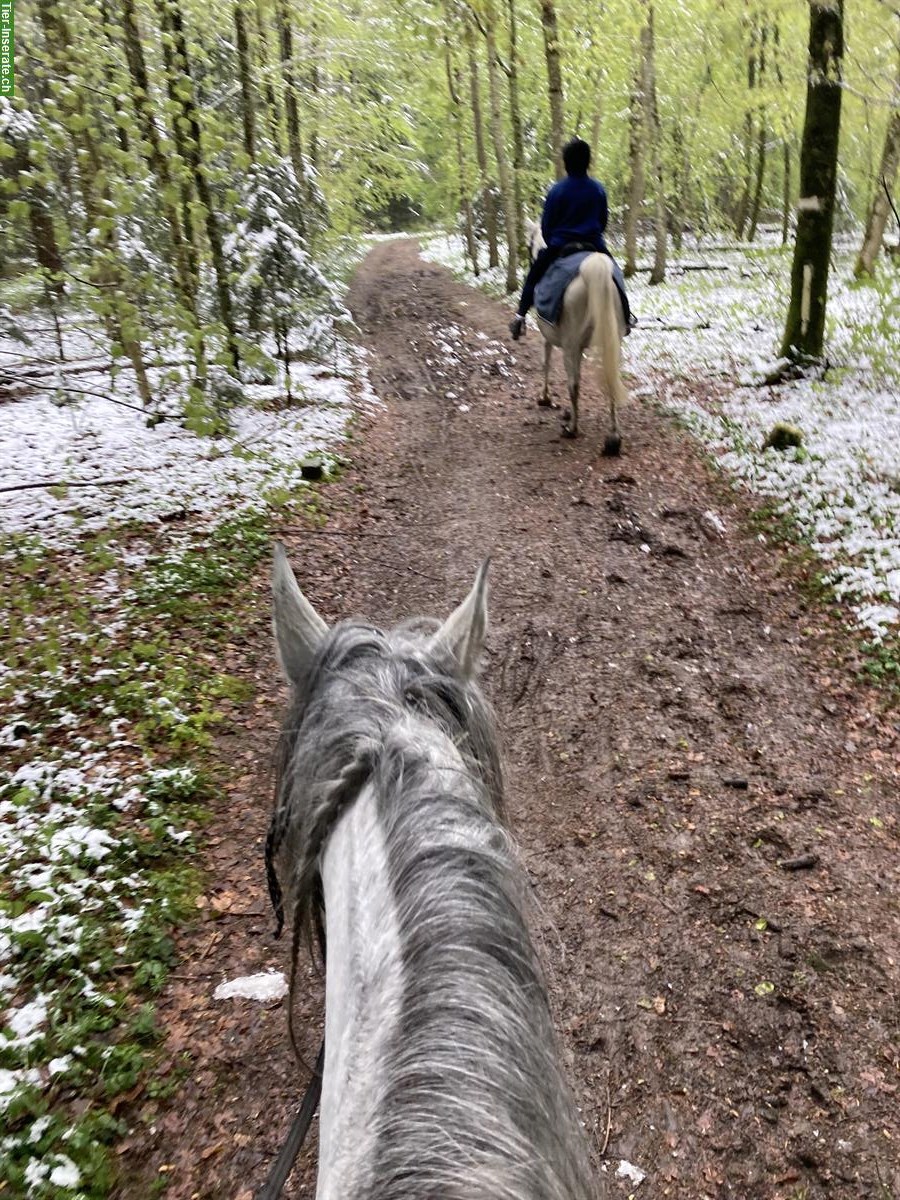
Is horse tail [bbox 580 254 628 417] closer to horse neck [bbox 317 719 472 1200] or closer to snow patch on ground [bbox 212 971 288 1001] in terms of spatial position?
snow patch on ground [bbox 212 971 288 1001]

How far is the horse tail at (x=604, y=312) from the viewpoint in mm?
7461

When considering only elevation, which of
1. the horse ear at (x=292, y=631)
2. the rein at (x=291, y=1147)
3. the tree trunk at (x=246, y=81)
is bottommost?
the rein at (x=291, y=1147)

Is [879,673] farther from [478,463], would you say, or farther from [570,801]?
[478,463]

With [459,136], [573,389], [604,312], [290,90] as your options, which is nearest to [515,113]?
[459,136]

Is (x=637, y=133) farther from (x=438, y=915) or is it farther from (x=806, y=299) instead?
(x=438, y=915)

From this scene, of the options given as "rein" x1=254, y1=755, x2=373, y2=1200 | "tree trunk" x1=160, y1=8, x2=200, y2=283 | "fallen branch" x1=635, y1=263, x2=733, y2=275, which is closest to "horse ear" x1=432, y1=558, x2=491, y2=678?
"rein" x1=254, y1=755, x2=373, y2=1200

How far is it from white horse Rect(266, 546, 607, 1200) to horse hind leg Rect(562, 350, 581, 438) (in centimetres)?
740

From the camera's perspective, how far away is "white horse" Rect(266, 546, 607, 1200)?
34.6 inches

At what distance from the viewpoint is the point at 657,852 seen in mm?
3488

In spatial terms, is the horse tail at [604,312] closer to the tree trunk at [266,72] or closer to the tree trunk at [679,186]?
the tree trunk at [266,72]

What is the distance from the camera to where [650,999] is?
2.82 m

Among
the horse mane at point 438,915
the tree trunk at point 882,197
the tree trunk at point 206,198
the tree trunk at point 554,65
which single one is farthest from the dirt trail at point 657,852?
the tree trunk at point 554,65

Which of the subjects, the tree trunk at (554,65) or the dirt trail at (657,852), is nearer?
the dirt trail at (657,852)

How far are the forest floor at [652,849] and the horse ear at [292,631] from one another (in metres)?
0.84
